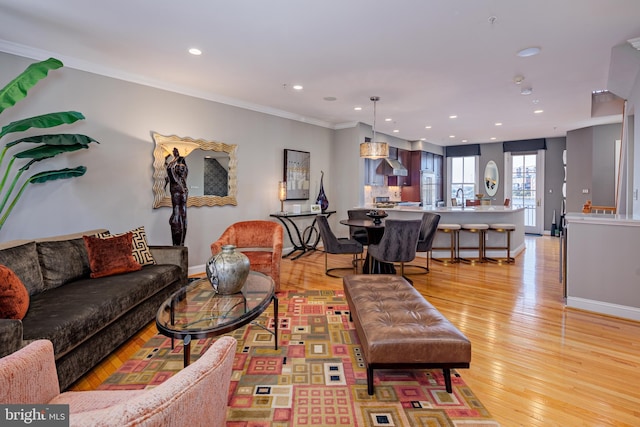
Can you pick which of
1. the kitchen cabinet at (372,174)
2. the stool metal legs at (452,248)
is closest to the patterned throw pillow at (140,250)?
the stool metal legs at (452,248)

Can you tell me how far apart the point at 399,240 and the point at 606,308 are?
2148 millimetres

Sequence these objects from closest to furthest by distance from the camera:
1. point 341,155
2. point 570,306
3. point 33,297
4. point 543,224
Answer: point 33,297, point 570,306, point 341,155, point 543,224

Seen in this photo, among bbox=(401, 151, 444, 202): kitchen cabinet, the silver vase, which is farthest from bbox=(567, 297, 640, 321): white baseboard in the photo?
bbox=(401, 151, 444, 202): kitchen cabinet

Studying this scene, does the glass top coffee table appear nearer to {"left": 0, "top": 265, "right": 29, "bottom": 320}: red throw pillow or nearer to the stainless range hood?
{"left": 0, "top": 265, "right": 29, "bottom": 320}: red throw pillow

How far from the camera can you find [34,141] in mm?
3219

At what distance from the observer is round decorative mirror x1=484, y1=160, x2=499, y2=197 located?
32.9 ft

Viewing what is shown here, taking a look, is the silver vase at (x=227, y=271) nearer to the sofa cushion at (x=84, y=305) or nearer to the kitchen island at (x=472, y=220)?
the sofa cushion at (x=84, y=305)

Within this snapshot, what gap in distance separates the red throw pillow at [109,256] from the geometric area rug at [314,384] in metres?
0.75

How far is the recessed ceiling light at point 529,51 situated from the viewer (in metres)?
3.44

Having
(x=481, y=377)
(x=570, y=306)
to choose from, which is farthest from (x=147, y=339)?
(x=570, y=306)

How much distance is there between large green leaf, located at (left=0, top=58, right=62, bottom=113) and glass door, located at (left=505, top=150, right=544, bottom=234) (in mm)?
10353

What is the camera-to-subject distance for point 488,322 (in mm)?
3168

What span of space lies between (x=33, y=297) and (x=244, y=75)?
3.21 m

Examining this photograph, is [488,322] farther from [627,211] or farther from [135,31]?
[135,31]
